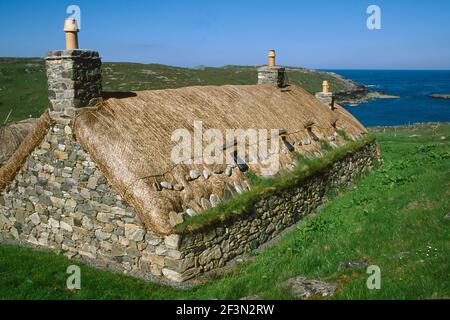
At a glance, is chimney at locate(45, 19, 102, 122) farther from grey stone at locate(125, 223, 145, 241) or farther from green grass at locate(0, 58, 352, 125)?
green grass at locate(0, 58, 352, 125)

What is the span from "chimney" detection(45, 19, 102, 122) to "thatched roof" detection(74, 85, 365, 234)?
0.38 meters

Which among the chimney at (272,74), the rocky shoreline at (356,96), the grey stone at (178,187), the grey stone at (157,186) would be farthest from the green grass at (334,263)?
the rocky shoreline at (356,96)

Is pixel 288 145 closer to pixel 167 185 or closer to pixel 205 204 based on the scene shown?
pixel 205 204

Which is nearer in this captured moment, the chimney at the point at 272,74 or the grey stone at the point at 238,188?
the grey stone at the point at 238,188

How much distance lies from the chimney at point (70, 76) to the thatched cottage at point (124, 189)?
0.03 meters

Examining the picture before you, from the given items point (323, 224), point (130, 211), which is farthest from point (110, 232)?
point (323, 224)

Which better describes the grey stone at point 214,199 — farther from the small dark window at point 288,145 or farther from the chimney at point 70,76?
the small dark window at point 288,145

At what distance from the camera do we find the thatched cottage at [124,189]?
932 cm

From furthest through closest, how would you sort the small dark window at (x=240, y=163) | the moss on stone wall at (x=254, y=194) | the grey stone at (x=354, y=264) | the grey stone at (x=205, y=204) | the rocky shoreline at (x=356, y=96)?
the rocky shoreline at (x=356, y=96), the small dark window at (x=240, y=163), the grey stone at (x=205, y=204), the moss on stone wall at (x=254, y=194), the grey stone at (x=354, y=264)

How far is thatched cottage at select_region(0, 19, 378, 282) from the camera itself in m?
9.32

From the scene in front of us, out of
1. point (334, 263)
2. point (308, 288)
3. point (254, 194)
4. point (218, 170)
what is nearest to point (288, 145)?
point (254, 194)

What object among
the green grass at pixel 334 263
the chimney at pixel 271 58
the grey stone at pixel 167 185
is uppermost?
the chimney at pixel 271 58
